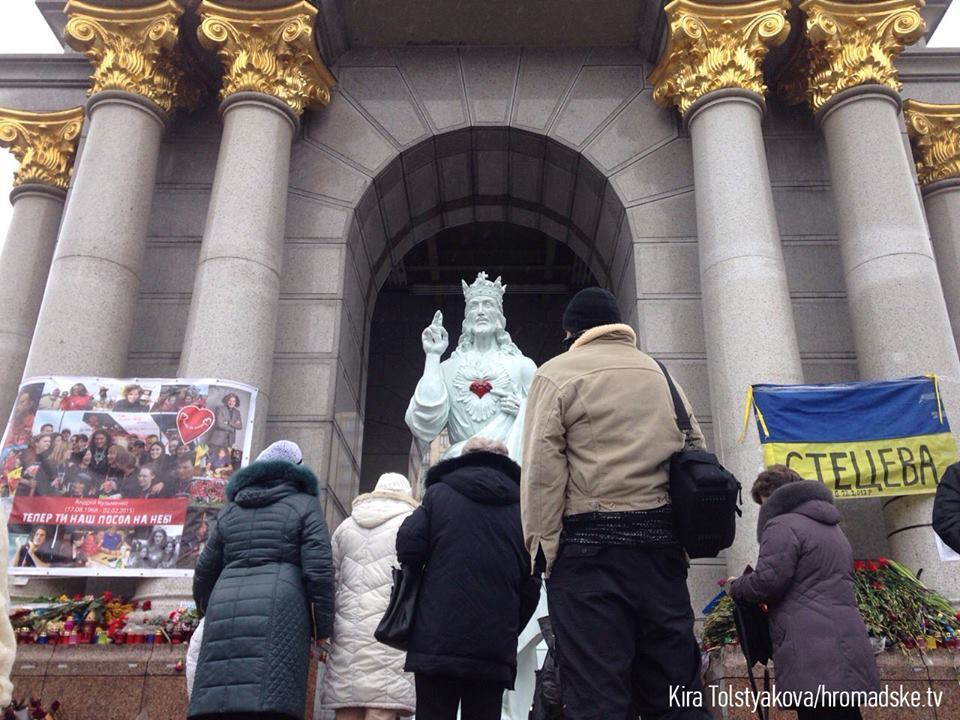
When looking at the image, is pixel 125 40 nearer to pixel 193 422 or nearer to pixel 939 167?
pixel 193 422

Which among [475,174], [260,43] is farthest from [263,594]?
[475,174]

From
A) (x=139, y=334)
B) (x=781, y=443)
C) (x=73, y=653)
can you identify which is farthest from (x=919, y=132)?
(x=73, y=653)

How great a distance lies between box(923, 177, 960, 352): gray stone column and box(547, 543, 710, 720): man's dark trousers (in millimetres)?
12210

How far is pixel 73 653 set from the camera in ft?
27.5

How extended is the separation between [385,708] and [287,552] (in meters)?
1.39

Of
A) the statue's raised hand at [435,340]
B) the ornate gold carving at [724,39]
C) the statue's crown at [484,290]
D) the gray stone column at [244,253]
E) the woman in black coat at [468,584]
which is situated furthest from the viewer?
the ornate gold carving at [724,39]

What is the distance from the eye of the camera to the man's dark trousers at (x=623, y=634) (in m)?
3.95

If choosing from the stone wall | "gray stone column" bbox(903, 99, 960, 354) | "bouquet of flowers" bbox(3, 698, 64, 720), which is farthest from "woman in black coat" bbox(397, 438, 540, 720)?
"gray stone column" bbox(903, 99, 960, 354)

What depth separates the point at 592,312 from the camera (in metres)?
4.89

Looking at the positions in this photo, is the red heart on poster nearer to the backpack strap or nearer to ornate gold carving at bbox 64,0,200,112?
ornate gold carving at bbox 64,0,200,112

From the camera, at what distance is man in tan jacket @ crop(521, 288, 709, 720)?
4008mm

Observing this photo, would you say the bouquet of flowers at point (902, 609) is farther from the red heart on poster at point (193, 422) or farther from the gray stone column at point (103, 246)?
the gray stone column at point (103, 246)

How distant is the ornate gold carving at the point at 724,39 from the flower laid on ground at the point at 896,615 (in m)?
7.15

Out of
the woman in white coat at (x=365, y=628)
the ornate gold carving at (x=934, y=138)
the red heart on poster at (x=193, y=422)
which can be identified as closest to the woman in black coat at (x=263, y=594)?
the woman in white coat at (x=365, y=628)
